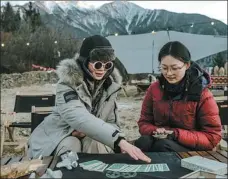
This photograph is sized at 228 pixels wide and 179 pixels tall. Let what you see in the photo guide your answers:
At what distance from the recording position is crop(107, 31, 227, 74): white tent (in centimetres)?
1443

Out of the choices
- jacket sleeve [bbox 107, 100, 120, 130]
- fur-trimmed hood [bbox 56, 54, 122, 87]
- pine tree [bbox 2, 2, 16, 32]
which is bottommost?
jacket sleeve [bbox 107, 100, 120, 130]

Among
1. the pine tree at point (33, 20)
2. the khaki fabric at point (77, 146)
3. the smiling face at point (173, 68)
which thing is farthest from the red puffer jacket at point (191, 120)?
the pine tree at point (33, 20)

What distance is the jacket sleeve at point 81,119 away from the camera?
7.27 ft

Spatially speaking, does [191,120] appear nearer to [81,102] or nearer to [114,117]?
[114,117]

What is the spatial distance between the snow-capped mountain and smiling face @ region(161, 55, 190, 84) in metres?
46.6

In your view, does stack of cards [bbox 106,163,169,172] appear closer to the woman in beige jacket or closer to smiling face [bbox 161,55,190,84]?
the woman in beige jacket

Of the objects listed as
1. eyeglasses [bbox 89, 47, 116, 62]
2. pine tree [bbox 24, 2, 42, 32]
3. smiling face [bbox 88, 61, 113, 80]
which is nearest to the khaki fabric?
smiling face [bbox 88, 61, 113, 80]

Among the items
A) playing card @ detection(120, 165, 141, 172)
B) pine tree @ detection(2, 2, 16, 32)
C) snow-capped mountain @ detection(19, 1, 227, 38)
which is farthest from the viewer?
snow-capped mountain @ detection(19, 1, 227, 38)

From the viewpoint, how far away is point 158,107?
2.82 m

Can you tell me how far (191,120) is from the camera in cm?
273

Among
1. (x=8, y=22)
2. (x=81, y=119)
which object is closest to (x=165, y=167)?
(x=81, y=119)

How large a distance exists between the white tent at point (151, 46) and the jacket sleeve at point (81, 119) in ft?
39.2

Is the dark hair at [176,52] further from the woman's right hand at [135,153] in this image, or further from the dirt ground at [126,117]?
the dirt ground at [126,117]

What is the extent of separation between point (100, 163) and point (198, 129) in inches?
39.9
